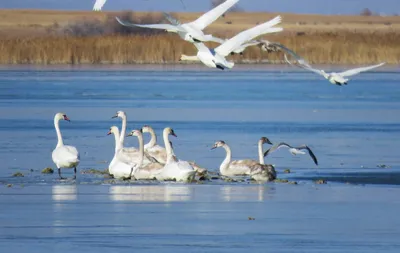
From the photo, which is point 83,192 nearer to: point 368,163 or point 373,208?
point 373,208

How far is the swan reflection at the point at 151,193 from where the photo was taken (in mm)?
11812

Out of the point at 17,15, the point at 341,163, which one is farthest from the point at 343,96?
the point at 17,15

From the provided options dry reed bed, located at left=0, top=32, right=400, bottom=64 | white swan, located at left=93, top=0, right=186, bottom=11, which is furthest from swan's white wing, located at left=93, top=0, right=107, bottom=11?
dry reed bed, located at left=0, top=32, right=400, bottom=64

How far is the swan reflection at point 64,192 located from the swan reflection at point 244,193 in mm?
1444

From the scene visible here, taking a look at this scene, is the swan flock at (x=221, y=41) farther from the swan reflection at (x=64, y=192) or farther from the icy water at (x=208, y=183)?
the swan reflection at (x=64, y=192)

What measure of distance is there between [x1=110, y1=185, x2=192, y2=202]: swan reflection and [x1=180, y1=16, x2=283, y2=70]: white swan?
131 cm

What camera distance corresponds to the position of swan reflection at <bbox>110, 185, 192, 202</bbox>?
11812mm

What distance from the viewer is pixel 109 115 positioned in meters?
22.6

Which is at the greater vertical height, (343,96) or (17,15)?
(17,15)

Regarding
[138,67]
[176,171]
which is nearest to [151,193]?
[176,171]

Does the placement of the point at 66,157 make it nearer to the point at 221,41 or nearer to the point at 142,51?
the point at 221,41

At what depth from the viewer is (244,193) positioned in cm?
1229

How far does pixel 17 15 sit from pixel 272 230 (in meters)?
84.1

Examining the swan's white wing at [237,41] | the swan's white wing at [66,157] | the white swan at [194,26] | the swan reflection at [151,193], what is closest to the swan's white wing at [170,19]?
the white swan at [194,26]
